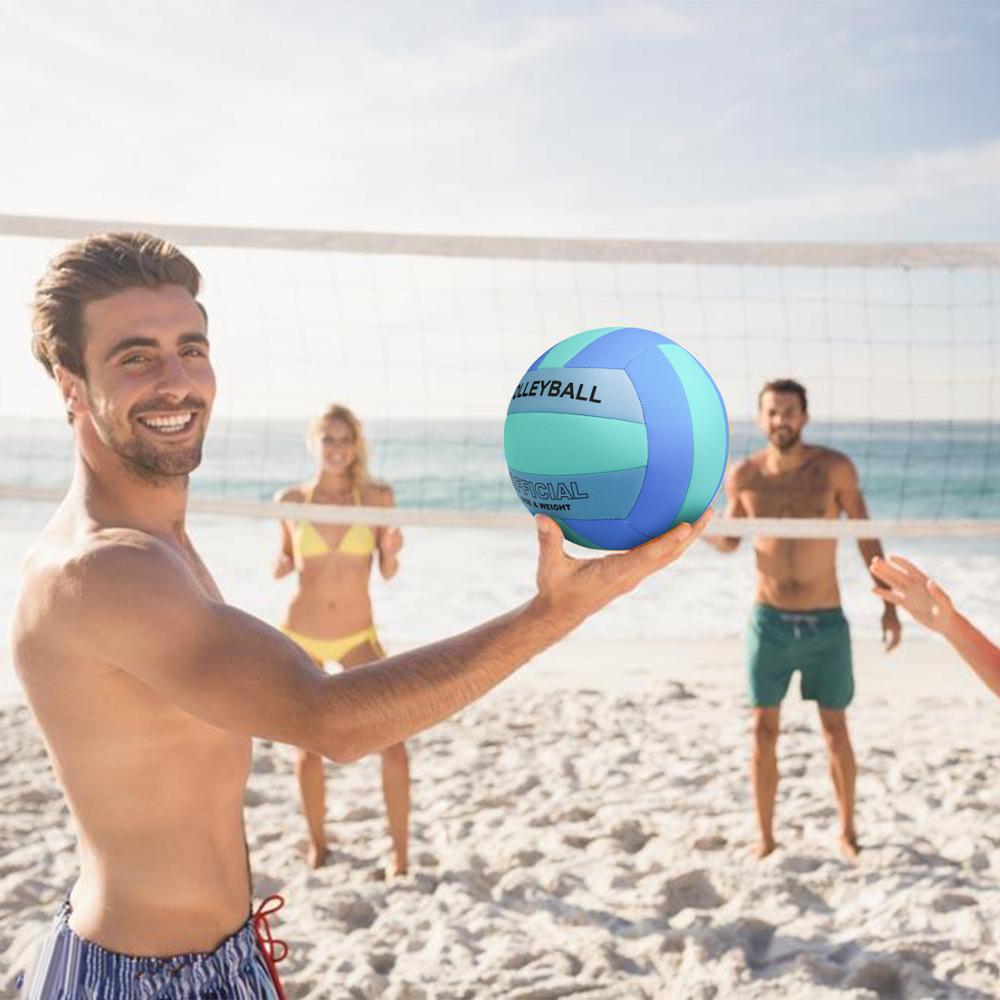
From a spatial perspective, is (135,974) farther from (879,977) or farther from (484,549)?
(484,549)

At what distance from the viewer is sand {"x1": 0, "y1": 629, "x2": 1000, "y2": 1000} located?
3.36 m

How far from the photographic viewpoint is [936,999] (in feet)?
10.2

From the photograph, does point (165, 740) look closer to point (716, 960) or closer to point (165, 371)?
point (165, 371)

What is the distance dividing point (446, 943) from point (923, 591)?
2009mm

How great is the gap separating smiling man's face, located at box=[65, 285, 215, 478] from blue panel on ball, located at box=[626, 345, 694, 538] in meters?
0.66

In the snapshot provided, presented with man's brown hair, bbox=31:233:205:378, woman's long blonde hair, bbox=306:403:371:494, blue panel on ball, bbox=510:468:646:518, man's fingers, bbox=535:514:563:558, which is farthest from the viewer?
woman's long blonde hair, bbox=306:403:371:494

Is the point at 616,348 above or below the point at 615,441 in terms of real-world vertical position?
above

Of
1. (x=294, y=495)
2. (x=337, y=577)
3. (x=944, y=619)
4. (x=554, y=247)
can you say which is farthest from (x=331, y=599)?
(x=944, y=619)

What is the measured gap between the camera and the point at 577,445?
1784 mm

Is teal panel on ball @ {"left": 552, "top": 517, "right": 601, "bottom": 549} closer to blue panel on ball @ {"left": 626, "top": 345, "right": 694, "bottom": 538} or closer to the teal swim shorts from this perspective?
blue panel on ball @ {"left": 626, "top": 345, "right": 694, "bottom": 538}

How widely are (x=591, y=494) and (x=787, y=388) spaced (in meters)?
2.76

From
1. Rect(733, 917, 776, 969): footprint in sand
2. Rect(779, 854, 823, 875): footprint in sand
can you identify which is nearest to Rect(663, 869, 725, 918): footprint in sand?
Rect(733, 917, 776, 969): footprint in sand

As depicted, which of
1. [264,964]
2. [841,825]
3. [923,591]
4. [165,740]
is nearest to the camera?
[165,740]

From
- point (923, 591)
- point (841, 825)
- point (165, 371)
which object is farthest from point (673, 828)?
point (165, 371)
